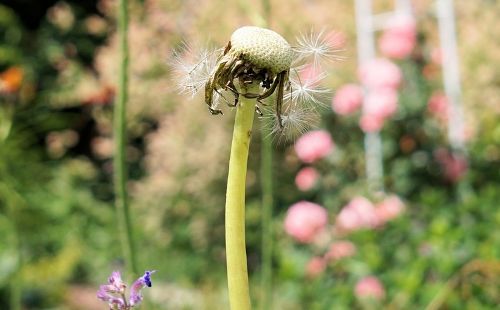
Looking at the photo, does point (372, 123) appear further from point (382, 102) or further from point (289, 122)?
point (289, 122)

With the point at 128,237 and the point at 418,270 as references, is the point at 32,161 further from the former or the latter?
the point at 128,237

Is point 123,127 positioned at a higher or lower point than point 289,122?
higher

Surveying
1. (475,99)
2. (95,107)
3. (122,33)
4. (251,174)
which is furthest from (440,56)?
(122,33)

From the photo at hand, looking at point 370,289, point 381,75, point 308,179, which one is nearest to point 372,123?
point 381,75

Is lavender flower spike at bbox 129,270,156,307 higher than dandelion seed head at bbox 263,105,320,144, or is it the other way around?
dandelion seed head at bbox 263,105,320,144

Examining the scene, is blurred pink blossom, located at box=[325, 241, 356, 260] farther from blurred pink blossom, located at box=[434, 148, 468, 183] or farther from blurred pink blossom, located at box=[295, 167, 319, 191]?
blurred pink blossom, located at box=[434, 148, 468, 183]

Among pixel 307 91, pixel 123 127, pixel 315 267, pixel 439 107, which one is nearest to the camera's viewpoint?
pixel 307 91

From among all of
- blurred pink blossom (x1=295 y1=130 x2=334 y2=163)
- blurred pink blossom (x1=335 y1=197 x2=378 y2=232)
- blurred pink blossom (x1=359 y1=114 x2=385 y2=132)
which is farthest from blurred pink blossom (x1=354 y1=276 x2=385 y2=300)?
blurred pink blossom (x1=359 y1=114 x2=385 y2=132)
